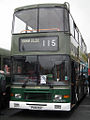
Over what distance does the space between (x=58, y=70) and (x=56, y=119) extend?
198 cm

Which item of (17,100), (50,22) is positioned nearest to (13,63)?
(17,100)

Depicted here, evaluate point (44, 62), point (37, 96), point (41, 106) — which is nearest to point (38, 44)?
point (44, 62)

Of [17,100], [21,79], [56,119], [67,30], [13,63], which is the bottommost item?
[56,119]

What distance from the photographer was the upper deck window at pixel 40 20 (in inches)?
437

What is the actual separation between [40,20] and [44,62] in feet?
6.19

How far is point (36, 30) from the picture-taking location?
11203mm

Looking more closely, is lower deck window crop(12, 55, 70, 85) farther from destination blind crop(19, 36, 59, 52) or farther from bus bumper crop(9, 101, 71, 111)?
bus bumper crop(9, 101, 71, 111)

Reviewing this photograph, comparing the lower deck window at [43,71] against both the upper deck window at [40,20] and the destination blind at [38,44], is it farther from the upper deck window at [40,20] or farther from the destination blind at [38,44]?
the upper deck window at [40,20]

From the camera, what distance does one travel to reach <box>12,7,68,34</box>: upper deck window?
11.1 metres

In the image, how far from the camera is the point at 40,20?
37.1 feet

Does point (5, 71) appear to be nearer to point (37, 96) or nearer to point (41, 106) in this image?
point (37, 96)

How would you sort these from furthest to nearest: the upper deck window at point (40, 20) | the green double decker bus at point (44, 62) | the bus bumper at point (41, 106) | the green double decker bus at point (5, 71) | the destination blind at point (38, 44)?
the green double decker bus at point (5, 71)
the upper deck window at point (40, 20)
the destination blind at point (38, 44)
the green double decker bus at point (44, 62)
the bus bumper at point (41, 106)

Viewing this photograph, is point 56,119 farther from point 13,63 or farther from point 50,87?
point 13,63

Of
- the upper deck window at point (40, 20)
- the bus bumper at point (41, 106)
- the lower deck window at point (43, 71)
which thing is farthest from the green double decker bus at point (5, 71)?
the upper deck window at point (40, 20)
